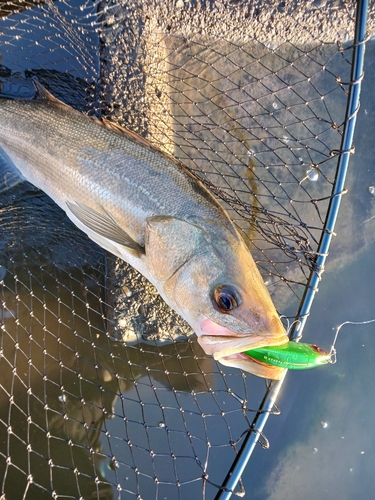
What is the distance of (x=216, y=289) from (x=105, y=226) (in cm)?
68

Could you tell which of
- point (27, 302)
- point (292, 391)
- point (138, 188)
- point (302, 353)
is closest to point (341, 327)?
point (292, 391)

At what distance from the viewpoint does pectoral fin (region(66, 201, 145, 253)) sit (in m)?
2.12

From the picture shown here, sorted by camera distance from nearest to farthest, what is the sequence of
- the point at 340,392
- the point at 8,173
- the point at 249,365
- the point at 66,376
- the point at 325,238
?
the point at 249,365
the point at 325,238
the point at 8,173
the point at 66,376
the point at 340,392

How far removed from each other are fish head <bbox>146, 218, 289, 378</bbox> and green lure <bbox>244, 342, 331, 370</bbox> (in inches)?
2.1

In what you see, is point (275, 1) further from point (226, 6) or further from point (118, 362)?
point (118, 362)

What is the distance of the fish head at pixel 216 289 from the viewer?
1828mm

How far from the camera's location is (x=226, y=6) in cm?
286

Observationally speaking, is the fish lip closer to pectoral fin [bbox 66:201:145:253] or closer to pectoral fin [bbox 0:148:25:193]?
pectoral fin [bbox 66:201:145:253]

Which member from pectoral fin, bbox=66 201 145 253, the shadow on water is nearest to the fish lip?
pectoral fin, bbox=66 201 145 253

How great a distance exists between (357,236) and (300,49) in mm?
1546

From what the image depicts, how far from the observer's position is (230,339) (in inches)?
73.0

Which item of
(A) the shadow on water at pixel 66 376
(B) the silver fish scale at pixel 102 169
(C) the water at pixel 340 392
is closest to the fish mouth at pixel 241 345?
(B) the silver fish scale at pixel 102 169

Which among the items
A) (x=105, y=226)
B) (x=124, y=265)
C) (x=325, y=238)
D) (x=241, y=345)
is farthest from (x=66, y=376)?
(x=325, y=238)

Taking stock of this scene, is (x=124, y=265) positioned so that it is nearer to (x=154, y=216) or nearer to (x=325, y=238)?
(x=154, y=216)
